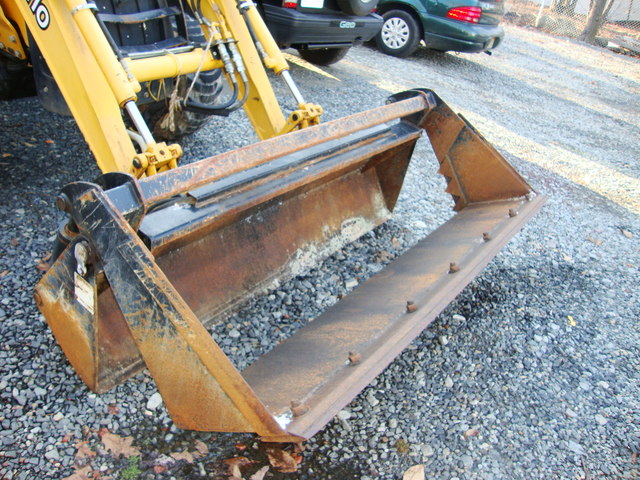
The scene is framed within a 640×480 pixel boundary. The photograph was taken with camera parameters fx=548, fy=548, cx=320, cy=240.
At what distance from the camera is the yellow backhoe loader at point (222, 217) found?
1.75 metres

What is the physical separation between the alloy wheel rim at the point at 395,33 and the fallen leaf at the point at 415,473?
7804 mm

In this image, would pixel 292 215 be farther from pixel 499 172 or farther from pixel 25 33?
pixel 25 33

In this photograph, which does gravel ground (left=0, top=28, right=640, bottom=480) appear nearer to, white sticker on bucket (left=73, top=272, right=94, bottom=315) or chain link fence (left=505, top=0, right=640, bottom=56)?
white sticker on bucket (left=73, top=272, right=94, bottom=315)

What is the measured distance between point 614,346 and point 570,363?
0.44 m

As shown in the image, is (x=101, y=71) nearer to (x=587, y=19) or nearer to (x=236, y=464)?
(x=236, y=464)

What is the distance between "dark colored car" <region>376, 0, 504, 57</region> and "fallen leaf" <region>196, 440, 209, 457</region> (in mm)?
7898

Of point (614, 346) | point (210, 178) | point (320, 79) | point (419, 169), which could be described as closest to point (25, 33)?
point (210, 178)

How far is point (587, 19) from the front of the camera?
1502 cm

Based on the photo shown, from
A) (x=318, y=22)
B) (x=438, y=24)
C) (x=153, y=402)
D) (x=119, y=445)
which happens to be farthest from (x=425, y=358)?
(x=438, y=24)

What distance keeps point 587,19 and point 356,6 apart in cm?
1187

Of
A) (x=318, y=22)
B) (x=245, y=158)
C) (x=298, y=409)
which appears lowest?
(x=298, y=409)

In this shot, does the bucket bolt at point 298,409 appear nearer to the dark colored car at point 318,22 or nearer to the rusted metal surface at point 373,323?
the rusted metal surface at point 373,323

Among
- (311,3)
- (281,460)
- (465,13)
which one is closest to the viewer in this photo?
(281,460)

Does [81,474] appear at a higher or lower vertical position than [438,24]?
lower
